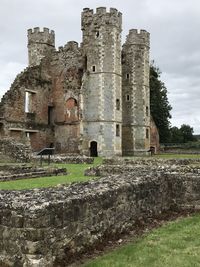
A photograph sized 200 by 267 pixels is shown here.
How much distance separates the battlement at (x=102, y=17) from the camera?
1649 inches

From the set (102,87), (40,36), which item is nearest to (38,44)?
(40,36)

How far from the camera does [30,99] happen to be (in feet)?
149

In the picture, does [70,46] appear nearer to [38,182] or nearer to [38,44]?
[38,44]

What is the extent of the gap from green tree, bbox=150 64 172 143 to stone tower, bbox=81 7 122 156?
18.1 metres

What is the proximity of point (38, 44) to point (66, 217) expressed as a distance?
44826 millimetres

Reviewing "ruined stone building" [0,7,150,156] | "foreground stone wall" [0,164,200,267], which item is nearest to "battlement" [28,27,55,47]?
"ruined stone building" [0,7,150,156]

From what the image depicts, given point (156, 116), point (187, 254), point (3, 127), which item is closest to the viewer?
point (187, 254)

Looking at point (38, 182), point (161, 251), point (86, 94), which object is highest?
point (86, 94)

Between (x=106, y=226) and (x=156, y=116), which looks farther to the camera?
(x=156, y=116)

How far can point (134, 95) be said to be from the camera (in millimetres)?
47312

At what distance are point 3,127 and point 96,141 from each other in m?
9.53

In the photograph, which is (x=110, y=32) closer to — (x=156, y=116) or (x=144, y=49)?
(x=144, y=49)

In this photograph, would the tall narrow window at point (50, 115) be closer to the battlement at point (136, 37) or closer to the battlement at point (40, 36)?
the battlement at point (40, 36)

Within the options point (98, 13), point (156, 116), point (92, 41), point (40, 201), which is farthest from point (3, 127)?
point (40, 201)
